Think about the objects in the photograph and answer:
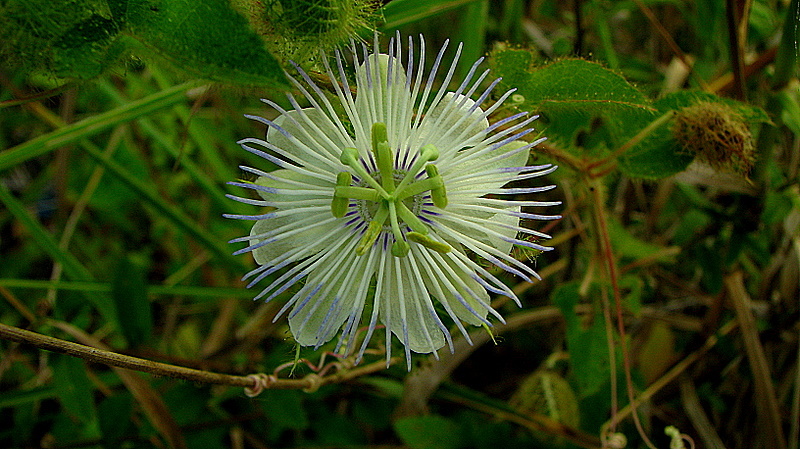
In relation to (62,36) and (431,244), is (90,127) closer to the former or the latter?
(62,36)

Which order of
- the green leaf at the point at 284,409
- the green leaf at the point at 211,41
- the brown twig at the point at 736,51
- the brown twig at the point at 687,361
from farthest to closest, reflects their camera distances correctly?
the brown twig at the point at 687,361 < the green leaf at the point at 284,409 < the brown twig at the point at 736,51 < the green leaf at the point at 211,41

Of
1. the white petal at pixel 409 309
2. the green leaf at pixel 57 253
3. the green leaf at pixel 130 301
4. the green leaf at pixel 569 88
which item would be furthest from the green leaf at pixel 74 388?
the green leaf at pixel 569 88

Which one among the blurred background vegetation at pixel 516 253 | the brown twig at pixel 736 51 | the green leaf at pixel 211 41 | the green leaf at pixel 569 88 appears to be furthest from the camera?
the brown twig at pixel 736 51

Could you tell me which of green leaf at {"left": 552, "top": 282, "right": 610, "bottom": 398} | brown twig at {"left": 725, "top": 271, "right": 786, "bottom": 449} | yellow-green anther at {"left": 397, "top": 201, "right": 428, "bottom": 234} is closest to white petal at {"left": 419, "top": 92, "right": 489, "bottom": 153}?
yellow-green anther at {"left": 397, "top": 201, "right": 428, "bottom": 234}

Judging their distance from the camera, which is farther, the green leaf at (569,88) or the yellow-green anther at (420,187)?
the green leaf at (569,88)

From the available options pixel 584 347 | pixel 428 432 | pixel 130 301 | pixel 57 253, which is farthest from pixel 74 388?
pixel 584 347

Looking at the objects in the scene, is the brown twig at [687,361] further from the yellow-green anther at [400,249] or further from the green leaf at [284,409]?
the yellow-green anther at [400,249]

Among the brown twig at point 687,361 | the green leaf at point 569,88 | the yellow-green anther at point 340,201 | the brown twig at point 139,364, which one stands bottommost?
→ the brown twig at point 687,361
